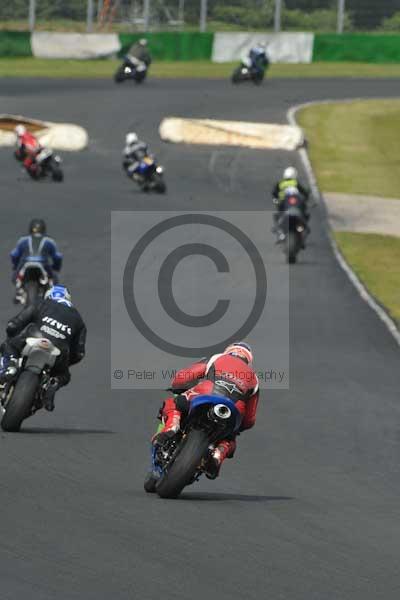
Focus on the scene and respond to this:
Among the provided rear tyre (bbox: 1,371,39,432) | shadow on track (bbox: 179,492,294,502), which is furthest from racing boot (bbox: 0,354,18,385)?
shadow on track (bbox: 179,492,294,502)

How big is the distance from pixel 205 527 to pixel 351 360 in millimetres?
11327

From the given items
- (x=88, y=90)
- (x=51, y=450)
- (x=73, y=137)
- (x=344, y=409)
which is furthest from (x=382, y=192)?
(x=51, y=450)

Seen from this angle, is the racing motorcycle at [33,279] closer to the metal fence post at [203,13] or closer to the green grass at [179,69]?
the green grass at [179,69]

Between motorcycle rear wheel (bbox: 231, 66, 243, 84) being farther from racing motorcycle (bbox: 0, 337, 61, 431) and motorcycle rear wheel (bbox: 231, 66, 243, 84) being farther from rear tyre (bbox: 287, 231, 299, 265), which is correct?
racing motorcycle (bbox: 0, 337, 61, 431)

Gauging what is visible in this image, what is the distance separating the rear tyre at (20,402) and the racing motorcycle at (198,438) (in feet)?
9.13

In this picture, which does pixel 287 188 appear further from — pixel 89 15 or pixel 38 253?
pixel 89 15

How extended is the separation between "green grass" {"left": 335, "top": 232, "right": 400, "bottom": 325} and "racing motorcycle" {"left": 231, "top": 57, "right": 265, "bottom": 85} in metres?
24.1

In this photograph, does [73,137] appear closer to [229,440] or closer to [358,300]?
[358,300]

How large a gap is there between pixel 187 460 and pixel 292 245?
19060 mm

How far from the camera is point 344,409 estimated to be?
16625mm

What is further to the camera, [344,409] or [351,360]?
[351,360]

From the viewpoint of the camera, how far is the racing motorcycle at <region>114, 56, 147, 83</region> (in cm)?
5612

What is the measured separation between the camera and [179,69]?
2442 inches

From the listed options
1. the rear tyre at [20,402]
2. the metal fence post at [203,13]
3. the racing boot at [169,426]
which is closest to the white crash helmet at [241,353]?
the racing boot at [169,426]
